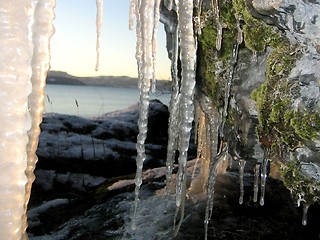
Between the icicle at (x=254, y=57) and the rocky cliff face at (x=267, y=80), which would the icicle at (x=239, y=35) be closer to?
the rocky cliff face at (x=267, y=80)

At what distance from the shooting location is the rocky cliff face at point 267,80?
9.44 ft

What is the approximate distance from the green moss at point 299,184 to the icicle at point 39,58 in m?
2.31

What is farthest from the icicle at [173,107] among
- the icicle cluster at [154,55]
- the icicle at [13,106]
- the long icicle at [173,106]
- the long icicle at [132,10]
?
the icicle at [13,106]

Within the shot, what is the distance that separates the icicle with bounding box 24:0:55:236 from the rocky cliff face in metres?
1.84

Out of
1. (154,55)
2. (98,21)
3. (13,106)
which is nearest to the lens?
(13,106)

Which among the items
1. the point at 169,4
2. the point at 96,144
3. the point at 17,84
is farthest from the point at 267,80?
the point at 96,144

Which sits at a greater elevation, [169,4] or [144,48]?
[169,4]

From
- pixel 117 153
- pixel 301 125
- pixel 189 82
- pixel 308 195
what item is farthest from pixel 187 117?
pixel 117 153

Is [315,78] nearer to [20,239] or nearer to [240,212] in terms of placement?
[20,239]

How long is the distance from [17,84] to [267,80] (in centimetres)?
230

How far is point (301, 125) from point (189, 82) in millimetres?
918

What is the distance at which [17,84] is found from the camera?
4.65 ft

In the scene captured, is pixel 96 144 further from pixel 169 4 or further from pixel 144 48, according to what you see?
pixel 144 48

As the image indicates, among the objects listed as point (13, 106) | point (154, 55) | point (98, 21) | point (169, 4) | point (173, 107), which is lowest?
point (173, 107)
